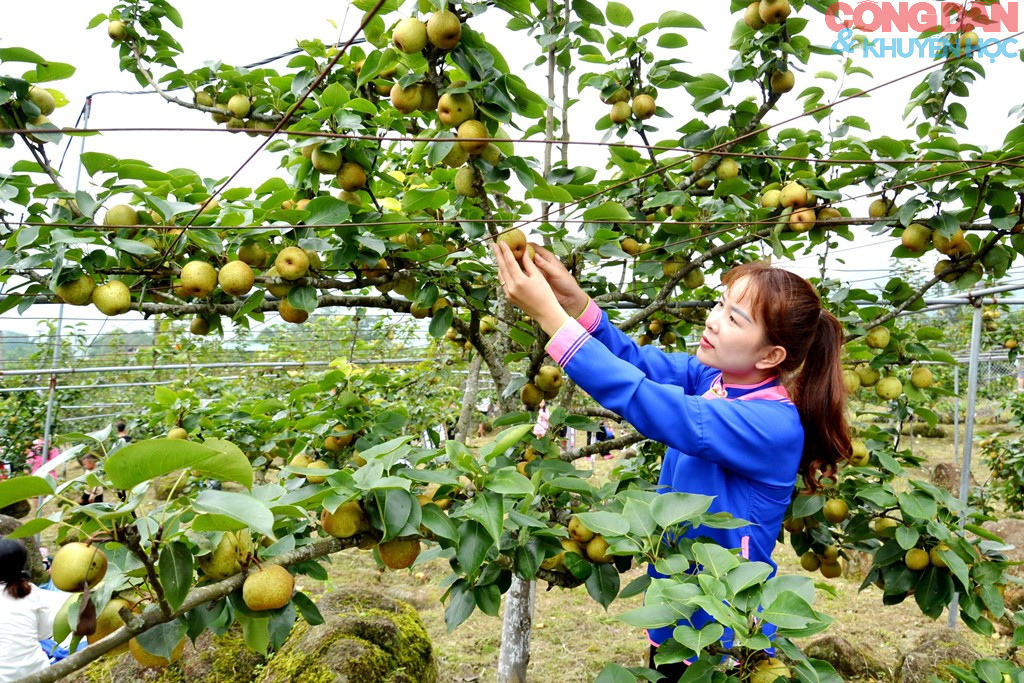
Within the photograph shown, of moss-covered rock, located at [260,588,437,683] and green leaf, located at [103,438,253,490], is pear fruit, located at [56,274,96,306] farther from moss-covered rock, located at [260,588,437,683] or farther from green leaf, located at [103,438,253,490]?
moss-covered rock, located at [260,588,437,683]

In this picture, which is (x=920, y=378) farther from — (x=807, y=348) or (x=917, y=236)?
(x=807, y=348)

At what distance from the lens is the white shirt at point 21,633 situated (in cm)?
264

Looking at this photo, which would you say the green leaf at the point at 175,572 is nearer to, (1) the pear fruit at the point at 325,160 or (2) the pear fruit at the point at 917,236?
(1) the pear fruit at the point at 325,160

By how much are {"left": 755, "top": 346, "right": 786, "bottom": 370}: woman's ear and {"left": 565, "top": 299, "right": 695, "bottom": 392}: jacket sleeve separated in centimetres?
26

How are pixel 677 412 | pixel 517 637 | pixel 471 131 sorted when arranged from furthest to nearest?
1. pixel 517 637
2. pixel 471 131
3. pixel 677 412

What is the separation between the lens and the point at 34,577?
4094 millimetres

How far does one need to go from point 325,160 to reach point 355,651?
1.78 m

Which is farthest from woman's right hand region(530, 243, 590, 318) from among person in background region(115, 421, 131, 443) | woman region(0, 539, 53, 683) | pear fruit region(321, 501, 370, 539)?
woman region(0, 539, 53, 683)

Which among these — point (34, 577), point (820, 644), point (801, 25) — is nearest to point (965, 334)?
point (820, 644)

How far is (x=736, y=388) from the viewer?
1.48 m

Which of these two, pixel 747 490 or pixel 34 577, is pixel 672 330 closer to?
pixel 747 490

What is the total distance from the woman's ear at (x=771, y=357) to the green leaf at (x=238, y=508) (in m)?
1.06

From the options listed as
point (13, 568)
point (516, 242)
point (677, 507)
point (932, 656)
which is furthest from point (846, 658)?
point (13, 568)

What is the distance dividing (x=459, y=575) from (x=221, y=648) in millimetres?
1732
